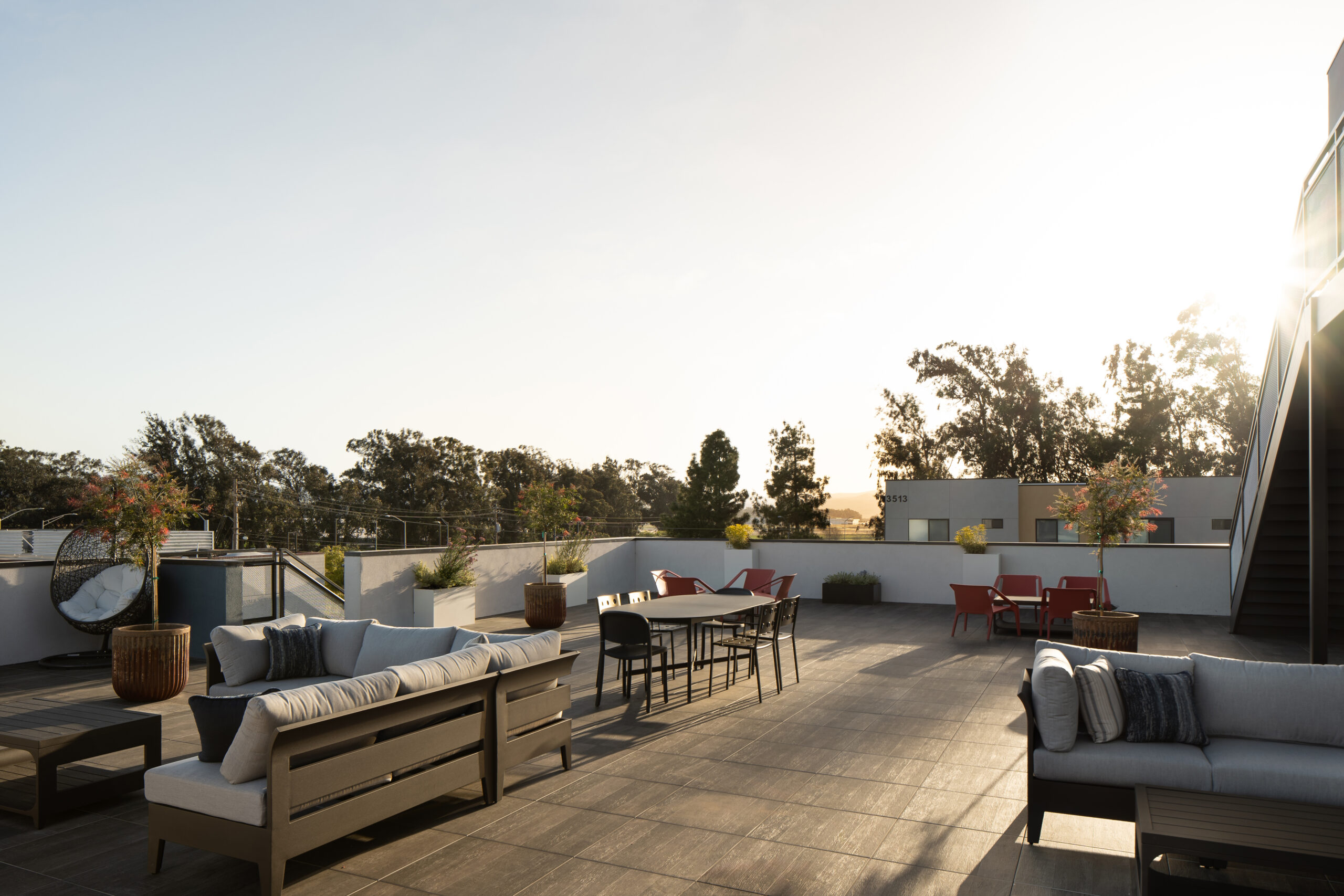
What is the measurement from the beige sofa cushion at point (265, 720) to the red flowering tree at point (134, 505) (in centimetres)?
401

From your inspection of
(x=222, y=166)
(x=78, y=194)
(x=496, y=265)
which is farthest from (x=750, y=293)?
(x=78, y=194)

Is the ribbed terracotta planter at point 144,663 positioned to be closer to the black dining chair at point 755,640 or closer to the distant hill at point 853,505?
the black dining chair at point 755,640

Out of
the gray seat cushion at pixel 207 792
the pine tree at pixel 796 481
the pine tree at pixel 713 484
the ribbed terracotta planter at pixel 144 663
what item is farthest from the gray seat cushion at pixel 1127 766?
the pine tree at pixel 796 481

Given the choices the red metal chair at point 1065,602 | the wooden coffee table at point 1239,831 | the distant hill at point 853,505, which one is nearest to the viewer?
the wooden coffee table at point 1239,831

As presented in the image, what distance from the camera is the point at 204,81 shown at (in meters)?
8.56

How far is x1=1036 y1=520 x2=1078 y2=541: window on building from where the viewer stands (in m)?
22.2

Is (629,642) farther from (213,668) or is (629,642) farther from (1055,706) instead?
(1055,706)

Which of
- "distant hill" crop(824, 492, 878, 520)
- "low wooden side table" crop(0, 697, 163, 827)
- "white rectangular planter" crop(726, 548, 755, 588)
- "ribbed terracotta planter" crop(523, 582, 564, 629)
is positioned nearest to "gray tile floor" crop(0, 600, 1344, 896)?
"low wooden side table" crop(0, 697, 163, 827)

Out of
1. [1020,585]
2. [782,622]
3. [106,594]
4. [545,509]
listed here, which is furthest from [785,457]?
[106,594]

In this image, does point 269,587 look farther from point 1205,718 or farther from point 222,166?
point 1205,718

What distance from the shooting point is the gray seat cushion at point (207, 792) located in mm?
2893

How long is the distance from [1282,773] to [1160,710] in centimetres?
49

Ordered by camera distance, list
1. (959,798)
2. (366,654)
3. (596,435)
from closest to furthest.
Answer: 1. (959,798)
2. (366,654)
3. (596,435)

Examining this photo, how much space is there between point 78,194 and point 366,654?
843cm
